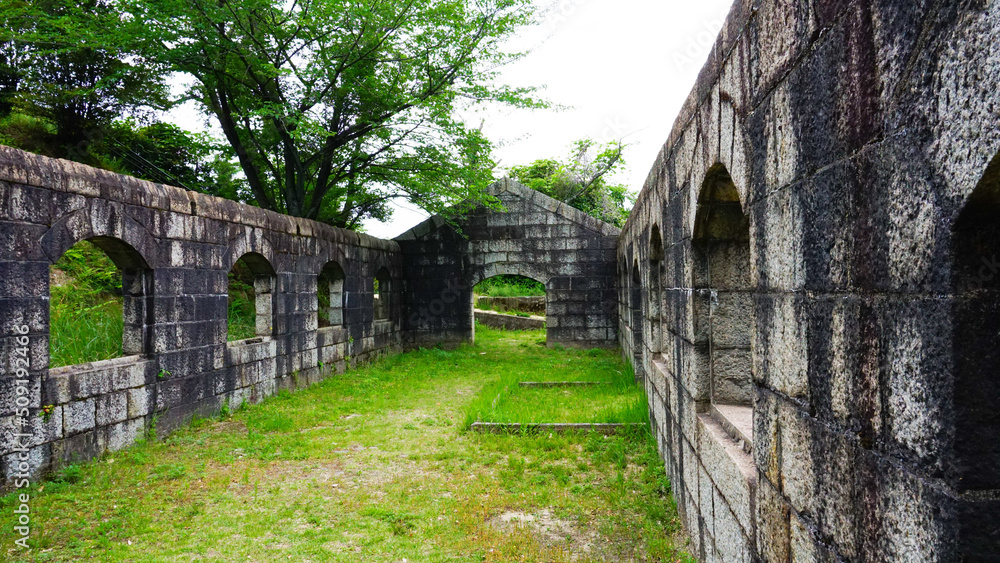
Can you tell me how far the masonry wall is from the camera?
14.0ft

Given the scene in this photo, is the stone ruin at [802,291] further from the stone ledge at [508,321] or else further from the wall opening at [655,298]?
the stone ledge at [508,321]

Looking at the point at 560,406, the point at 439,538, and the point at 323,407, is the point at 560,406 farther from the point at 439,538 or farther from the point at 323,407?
the point at 439,538

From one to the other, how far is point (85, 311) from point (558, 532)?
20.7 feet

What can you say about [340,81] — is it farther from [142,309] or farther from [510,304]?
[510,304]

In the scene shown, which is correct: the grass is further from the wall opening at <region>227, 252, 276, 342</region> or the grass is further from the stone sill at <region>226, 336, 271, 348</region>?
the wall opening at <region>227, 252, 276, 342</region>

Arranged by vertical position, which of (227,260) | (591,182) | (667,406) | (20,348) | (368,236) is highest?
(591,182)

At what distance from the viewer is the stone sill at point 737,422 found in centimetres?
239

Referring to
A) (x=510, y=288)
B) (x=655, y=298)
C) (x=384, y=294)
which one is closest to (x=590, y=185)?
(x=510, y=288)

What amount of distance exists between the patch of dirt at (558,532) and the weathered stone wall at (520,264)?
846cm

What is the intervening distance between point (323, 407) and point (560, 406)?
114 inches

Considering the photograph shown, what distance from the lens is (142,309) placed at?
5.55m

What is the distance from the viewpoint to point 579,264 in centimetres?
1229

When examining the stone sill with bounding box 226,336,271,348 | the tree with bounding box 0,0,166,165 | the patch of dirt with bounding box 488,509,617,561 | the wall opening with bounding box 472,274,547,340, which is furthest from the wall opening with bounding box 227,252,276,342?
the wall opening with bounding box 472,274,547,340

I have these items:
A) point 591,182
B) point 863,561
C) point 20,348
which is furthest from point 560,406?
point 591,182
